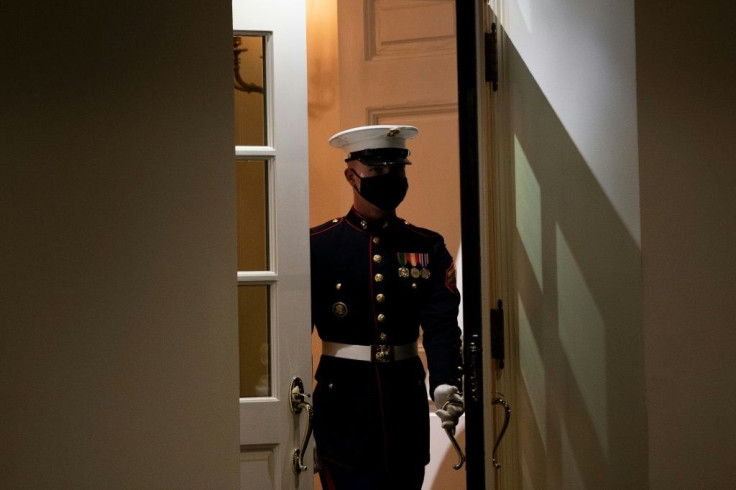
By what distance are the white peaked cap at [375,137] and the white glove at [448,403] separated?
76 centimetres

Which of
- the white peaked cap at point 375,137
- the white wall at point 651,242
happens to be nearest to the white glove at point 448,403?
the white wall at point 651,242

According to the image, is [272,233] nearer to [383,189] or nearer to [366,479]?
[383,189]

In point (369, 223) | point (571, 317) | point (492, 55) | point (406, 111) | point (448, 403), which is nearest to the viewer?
point (571, 317)

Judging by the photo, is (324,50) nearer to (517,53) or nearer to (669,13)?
(517,53)

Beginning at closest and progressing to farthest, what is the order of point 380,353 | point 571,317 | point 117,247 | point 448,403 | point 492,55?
point 117,247
point 571,317
point 492,55
point 448,403
point 380,353

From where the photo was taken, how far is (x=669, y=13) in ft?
4.98

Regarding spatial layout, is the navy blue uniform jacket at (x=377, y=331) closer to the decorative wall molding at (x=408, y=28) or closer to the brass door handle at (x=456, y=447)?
the brass door handle at (x=456, y=447)

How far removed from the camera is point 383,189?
7.96 ft

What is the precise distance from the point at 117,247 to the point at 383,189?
3.99 ft

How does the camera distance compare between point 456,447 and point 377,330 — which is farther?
point 377,330

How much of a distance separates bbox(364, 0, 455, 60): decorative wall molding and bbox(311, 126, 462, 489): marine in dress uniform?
56 cm

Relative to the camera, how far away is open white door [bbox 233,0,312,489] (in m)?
1.98

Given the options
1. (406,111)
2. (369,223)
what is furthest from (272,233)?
(406,111)

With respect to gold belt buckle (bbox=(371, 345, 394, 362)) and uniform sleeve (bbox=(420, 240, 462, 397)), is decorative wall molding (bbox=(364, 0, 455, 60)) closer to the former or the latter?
uniform sleeve (bbox=(420, 240, 462, 397))
